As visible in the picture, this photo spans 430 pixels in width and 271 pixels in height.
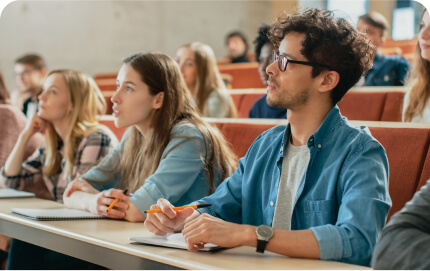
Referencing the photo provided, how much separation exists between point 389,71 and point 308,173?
285 centimetres

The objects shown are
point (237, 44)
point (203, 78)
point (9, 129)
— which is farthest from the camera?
point (237, 44)

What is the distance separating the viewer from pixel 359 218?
1288 mm

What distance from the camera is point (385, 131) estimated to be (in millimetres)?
1793

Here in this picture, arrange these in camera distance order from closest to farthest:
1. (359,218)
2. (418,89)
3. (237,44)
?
(359,218)
(418,89)
(237,44)

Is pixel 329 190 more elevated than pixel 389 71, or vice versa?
pixel 389 71

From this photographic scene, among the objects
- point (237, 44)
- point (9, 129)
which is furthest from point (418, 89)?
point (237, 44)

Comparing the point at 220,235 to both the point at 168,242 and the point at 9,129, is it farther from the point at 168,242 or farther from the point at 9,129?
the point at 9,129

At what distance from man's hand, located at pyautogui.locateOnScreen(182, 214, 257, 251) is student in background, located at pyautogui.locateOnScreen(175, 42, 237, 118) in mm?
2403

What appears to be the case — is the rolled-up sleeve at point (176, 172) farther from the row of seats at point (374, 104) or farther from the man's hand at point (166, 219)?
the row of seats at point (374, 104)

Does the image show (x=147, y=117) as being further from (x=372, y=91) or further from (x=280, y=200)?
(x=372, y=91)

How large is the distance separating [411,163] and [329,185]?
41cm

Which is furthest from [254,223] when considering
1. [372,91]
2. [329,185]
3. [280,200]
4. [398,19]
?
[398,19]

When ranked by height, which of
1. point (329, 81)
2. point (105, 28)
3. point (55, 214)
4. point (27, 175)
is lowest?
point (27, 175)

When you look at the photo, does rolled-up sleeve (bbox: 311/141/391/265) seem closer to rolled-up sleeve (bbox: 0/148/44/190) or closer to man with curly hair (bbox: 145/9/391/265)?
man with curly hair (bbox: 145/9/391/265)
